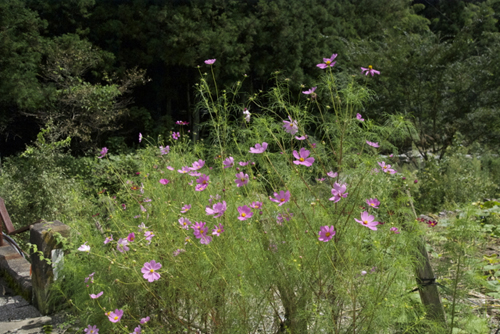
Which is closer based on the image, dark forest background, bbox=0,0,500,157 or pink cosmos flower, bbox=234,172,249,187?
pink cosmos flower, bbox=234,172,249,187

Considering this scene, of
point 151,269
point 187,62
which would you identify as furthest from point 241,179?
point 187,62

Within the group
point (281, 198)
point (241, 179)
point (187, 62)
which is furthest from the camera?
point (187, 62)

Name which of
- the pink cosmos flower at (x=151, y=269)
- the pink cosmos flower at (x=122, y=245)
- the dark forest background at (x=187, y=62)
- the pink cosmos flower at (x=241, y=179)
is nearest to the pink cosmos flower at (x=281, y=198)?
the pink cosmos flower at (x=241, y=179)

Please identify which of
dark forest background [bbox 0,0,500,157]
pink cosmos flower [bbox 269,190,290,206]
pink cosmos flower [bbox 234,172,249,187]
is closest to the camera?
pink cosmos flower [bbox 269,190,290,206]

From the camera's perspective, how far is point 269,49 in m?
10.8

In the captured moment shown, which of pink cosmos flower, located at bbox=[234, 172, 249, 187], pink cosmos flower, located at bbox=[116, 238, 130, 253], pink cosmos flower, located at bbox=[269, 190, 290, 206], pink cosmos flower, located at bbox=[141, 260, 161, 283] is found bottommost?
pink cosmos flower, located at bbox=[141, 260, 161, 283]

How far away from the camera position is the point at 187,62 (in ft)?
31.5

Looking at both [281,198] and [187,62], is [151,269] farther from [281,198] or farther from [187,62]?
[187,62]

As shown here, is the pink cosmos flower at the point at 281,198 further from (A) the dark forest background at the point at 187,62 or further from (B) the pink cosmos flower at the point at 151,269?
(A) the dark forest background at the point at 187,62

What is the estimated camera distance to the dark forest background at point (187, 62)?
25.0 feet

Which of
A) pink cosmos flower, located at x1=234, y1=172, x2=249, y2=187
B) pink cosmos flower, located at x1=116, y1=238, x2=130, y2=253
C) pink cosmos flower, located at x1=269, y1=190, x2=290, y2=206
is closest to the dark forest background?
pink cosmos flower, located at x1=234, y1=172, x2=249, y2=187

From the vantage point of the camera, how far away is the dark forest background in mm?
7629

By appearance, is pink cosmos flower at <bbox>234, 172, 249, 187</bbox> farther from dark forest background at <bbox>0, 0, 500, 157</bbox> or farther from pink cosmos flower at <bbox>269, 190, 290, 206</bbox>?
dark forest background at <bbox>0, 0, 500, 157</bbox>

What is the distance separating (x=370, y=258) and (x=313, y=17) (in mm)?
10980
